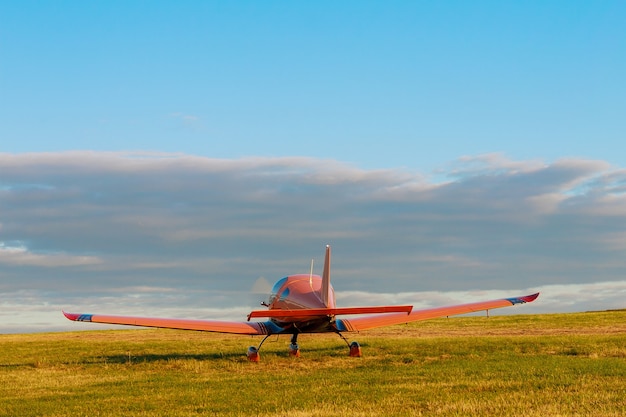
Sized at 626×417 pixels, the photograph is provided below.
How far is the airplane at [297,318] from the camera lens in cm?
2317

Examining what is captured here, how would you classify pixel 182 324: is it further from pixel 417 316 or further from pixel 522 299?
pixel 522 299

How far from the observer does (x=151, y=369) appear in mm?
20734

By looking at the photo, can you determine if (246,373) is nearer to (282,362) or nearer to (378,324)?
(282,362)

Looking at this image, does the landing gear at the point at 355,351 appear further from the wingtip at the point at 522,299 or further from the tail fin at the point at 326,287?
the wingtip at the point at 522,299

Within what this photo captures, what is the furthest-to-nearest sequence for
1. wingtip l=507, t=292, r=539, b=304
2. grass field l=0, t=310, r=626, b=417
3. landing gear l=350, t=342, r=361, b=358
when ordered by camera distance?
→ wingtip l=507, t=292, r=539, b=304 < landing gear l=350, t=342, r=361, b=358 < grass field l=0, t=310, r=626, b=417

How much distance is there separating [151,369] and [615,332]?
2097 cm

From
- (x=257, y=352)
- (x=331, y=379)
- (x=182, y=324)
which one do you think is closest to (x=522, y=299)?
(x=257, y=352)

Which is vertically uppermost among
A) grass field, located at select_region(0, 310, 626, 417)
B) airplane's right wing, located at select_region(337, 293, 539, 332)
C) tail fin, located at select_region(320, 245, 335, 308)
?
tail fin, located at select_region(320, 245, 335, 308)

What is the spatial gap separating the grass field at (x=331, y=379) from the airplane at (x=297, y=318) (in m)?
0.88

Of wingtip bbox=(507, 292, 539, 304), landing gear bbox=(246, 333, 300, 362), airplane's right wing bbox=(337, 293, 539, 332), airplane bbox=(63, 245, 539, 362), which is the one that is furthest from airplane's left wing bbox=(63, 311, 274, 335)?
wingtip bbox=(507, 292, 539, 304)

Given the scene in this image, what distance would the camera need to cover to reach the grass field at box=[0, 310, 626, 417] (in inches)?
504

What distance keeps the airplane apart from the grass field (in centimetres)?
88

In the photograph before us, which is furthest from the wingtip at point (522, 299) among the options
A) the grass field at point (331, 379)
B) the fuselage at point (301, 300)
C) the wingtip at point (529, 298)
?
the fuselage at point (301, 300)

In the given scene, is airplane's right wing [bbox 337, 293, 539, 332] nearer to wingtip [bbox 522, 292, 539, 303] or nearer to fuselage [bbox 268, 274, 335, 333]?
wingtip [bbox 522, 292, 539, 303]
